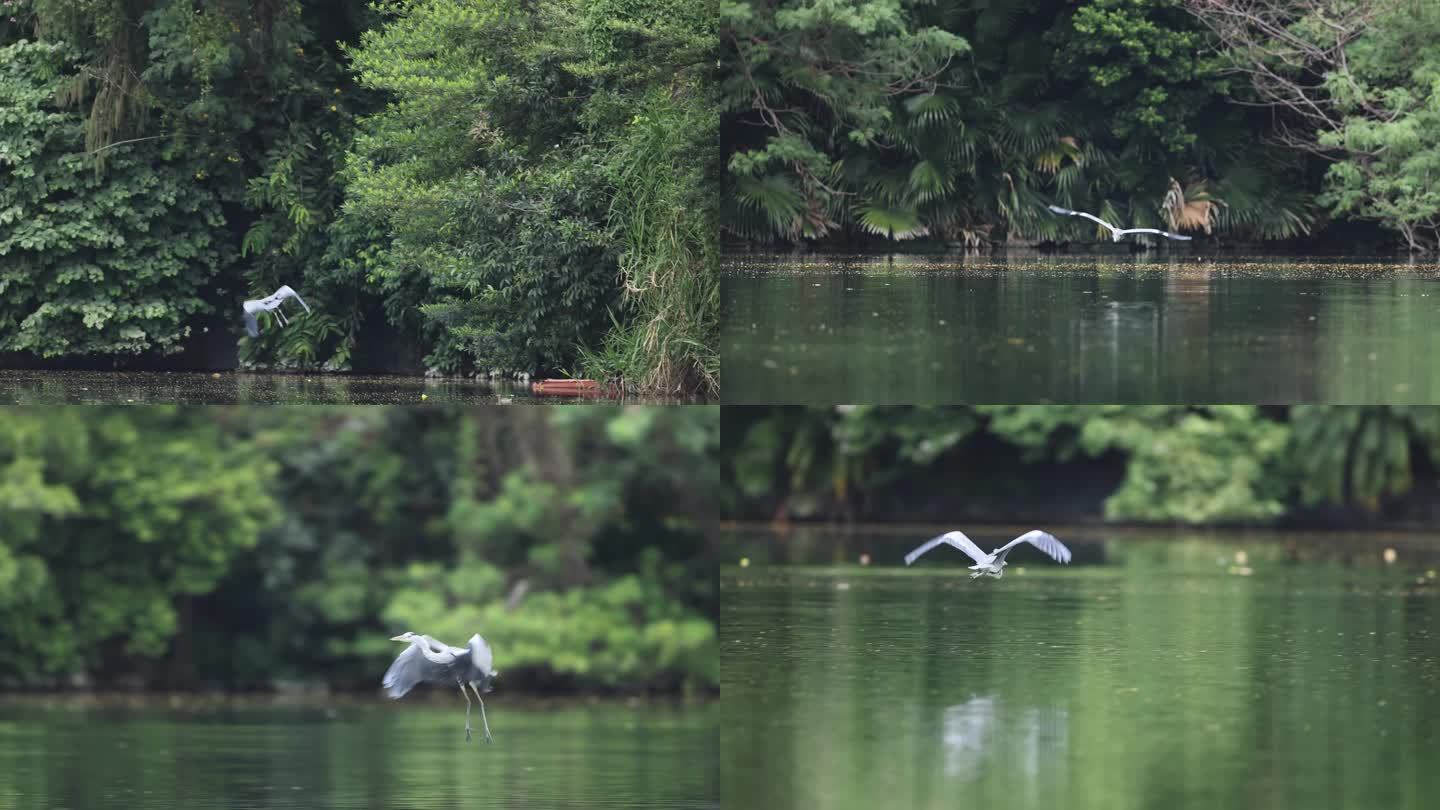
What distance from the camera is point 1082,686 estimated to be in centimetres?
1249

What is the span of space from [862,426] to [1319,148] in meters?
9.20

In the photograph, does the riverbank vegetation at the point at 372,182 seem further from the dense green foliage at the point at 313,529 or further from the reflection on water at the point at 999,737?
the reflection on water at the point at 999,737

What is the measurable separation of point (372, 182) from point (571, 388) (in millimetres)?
2965

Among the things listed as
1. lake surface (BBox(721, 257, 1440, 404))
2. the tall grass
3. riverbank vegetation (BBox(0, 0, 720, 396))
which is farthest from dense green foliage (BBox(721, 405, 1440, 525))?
riverbank vegetation (BBox(0, 0, 720, 396))

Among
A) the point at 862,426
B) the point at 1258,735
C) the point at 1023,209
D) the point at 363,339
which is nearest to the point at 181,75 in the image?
the point at 363,339

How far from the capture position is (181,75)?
21.4 metres

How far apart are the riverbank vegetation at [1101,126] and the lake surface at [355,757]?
8.98 m

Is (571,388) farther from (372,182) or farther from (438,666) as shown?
(438,666)

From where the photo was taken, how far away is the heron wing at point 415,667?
10000mm

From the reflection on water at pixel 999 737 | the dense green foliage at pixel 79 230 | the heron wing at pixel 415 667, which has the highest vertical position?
the dense green foliage at pixel 79 230

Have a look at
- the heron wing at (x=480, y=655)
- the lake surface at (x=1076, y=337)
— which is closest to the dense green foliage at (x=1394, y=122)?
the lake surface at (x=1076, y=337)

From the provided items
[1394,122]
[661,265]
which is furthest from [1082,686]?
[1394,122]

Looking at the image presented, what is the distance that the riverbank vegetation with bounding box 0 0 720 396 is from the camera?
1756cm

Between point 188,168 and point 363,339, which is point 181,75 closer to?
point 188,168
